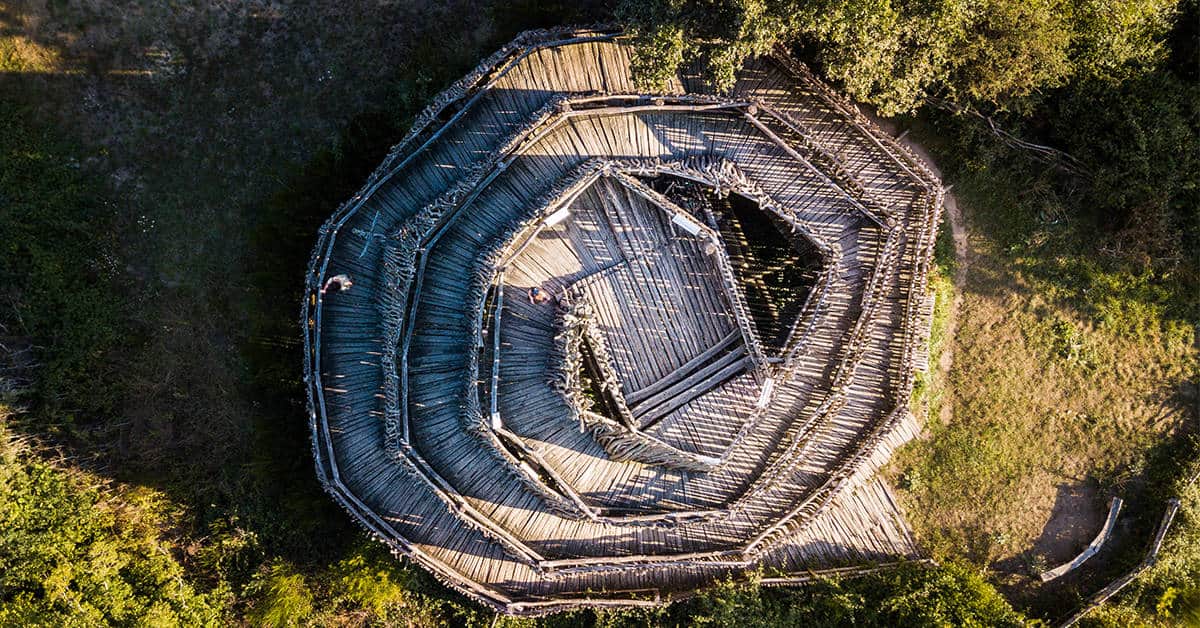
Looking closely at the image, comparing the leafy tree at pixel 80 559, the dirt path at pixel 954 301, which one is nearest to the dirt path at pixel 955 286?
the dirt path at pixel 954 301

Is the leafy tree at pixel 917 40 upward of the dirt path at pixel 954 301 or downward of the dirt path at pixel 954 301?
upward

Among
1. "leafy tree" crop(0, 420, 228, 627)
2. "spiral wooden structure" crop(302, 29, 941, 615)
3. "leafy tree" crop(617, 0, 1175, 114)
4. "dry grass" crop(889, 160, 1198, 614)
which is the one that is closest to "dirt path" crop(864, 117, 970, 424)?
"dry grass" crop(889, 160, 1198, 614)

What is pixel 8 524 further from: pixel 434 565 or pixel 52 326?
pixel 434 565

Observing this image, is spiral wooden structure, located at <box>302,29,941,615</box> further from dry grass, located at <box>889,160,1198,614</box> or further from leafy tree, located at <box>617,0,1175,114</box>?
dry grass, located at <box>889,160,1198,614</box>

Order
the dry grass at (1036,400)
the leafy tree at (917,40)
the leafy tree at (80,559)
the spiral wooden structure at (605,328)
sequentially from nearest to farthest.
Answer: the leafy tree at (917,40)
the spiral wooden structure at (605,328)
the leafy tree at (80,559)
the dry grass at (1036,400)

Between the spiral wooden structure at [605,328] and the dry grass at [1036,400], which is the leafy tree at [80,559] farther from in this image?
the dry grass at [1036,400]

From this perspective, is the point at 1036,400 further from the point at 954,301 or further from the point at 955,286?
the point at 955,286

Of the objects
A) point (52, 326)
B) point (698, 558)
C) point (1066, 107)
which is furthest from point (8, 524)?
point (1066, 107)

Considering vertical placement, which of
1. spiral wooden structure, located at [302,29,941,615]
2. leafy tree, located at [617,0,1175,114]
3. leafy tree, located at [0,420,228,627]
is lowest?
leafy tree, located at [0,420,228,627]
